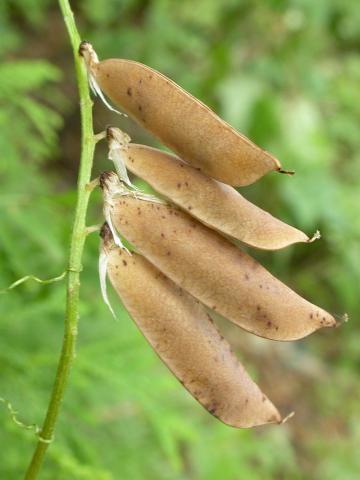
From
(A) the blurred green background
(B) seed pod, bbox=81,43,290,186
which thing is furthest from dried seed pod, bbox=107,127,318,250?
(A) the blurred green background

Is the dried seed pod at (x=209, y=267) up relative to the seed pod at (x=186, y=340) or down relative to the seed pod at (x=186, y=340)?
up

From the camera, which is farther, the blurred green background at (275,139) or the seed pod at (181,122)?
the blurred green background at (275,139)

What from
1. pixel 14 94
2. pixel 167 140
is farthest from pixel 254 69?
pixel 167 140

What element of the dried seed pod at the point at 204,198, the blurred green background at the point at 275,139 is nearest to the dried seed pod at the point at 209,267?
the dried seed pod at the point at 204,198

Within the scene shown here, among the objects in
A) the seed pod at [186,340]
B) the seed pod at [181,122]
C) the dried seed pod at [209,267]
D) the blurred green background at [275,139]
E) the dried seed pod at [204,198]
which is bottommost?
the blurred green background at [275,139]

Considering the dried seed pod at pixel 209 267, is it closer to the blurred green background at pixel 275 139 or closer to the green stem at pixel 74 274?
the green stem at pixel 74 274

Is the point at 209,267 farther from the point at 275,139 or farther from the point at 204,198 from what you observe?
the point at 275,139

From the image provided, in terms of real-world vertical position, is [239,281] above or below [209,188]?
below

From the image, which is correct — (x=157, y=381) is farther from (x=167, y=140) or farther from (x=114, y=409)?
(x=167, y=140)
